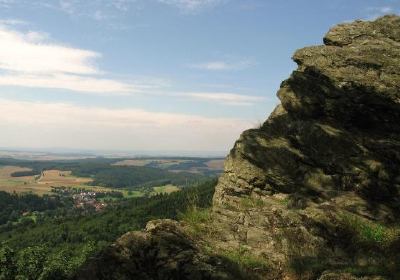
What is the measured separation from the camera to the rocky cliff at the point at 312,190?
10.5 meters

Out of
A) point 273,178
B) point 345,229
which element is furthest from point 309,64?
point 345,229

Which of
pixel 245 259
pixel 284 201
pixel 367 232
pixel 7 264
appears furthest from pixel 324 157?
pixel 7 264

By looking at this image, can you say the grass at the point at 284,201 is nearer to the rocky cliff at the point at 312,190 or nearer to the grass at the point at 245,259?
the rocky cliff at the point at 312,190

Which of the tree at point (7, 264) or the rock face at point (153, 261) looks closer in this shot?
the rock face at point (153, 261)

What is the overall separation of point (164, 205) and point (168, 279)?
15419cm

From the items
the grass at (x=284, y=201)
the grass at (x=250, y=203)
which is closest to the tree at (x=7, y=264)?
the grass at (x=250, y=203)

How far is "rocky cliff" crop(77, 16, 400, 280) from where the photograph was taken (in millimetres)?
10484

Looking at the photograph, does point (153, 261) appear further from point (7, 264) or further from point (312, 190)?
point (7, 264)

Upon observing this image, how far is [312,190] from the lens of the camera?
16531mm

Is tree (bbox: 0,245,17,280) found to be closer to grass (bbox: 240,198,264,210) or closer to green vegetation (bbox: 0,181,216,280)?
green vegetation (bbox: 0,181,216,280)

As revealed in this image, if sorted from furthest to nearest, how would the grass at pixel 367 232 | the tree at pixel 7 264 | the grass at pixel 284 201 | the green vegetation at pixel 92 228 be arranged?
the green vegetation at pixel 92 228 → the tree at pixel 7 264 → the grass at pixel 284 201 → the grass at pixel 367 232

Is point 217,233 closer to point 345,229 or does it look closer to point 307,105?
point 345,229

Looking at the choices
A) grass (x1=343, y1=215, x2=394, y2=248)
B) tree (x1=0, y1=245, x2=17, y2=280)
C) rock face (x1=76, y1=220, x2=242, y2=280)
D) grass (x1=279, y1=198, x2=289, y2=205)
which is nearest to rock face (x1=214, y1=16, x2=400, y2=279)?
grass (x1=279, y1=198, x2=289, y2=205)

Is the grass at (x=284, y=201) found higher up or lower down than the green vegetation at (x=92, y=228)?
higher up
